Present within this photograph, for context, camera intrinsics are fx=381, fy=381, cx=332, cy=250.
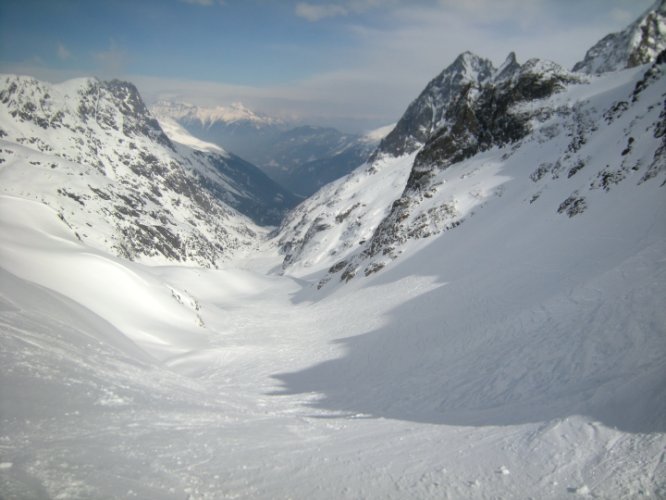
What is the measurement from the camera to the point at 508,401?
41.1 ft

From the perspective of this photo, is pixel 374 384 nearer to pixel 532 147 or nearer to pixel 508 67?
pixel 532 147

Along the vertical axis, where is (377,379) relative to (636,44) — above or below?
below

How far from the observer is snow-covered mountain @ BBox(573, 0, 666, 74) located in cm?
7588

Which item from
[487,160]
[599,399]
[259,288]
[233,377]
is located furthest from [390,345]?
[259,288]

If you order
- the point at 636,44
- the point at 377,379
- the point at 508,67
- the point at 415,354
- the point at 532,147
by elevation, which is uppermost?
the point at 508,67

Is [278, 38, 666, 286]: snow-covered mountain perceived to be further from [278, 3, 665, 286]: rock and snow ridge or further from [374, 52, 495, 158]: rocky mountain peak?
[374, 52, 495, 158]: rocky mountain peak

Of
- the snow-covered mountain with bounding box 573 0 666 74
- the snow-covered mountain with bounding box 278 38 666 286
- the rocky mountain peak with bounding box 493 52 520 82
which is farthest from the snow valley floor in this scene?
the rocky mountain peak with bounding box 493 52 520 82

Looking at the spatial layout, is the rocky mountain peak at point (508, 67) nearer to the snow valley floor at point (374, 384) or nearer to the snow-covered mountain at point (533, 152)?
the snow-covered mountain at point (533, 152)

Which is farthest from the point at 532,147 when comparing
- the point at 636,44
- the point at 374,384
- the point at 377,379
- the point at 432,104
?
the point at 432,104

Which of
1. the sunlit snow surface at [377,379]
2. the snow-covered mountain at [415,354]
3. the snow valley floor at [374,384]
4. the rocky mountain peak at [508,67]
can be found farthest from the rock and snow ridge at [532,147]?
the rocky mountain peak at [508,67]

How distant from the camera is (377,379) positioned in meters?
19.8

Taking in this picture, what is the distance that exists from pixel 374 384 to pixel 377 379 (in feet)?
2.48

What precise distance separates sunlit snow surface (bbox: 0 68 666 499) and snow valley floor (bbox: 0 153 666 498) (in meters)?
0.07

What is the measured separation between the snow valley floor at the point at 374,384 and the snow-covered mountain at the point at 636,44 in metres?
73.0
